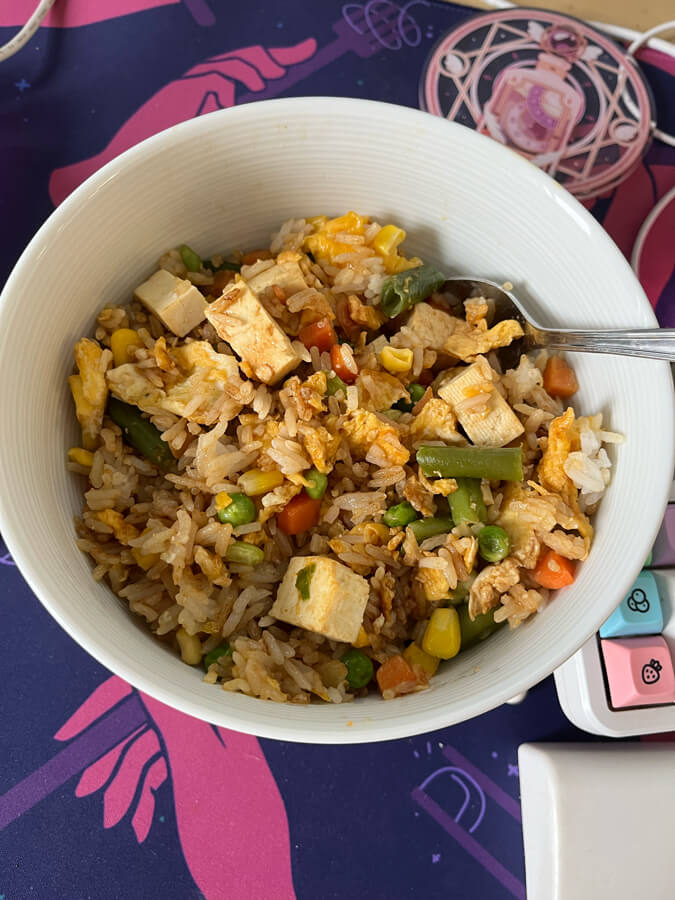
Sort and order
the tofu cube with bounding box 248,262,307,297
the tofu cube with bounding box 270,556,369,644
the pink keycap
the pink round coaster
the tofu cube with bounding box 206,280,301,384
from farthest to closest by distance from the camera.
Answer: the pink round coaster → the pink keycap → the tofu cube with bounding box 248,262,307,297 → the tofu cube with bounding box 206,280,301,384 → the tofu cube with bounding box 270,556,369,644

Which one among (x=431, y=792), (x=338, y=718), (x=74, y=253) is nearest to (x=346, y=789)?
(x=431, y=792)

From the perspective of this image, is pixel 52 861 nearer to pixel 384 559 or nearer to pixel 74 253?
pixel 384 559

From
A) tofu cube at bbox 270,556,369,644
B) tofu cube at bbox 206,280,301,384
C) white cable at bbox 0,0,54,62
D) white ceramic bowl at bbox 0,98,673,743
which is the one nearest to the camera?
white ceramic bowl at bbox 0,98,673,743

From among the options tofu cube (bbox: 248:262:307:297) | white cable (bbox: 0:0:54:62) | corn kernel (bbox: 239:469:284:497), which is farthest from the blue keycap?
white cable (bbox: 0:0:54:62)

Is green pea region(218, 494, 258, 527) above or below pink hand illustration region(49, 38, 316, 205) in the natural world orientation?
below

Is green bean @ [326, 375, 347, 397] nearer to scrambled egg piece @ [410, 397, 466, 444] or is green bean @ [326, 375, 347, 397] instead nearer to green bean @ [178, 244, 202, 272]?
scrambled egg piece @ [410, 397, 466, 444]

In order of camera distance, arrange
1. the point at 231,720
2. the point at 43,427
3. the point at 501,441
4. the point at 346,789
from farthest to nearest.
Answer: the point at 346,789 → the point at 501,441 → the point at 43,427 → the point at 231,720

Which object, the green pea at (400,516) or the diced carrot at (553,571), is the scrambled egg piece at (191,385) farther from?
the diced carrot at (553,571)

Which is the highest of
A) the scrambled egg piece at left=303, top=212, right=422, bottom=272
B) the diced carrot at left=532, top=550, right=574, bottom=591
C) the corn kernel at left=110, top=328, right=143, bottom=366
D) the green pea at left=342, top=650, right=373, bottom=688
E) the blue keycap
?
the scrambled egg piece at left=303, top=212, right=422, bottom=272
